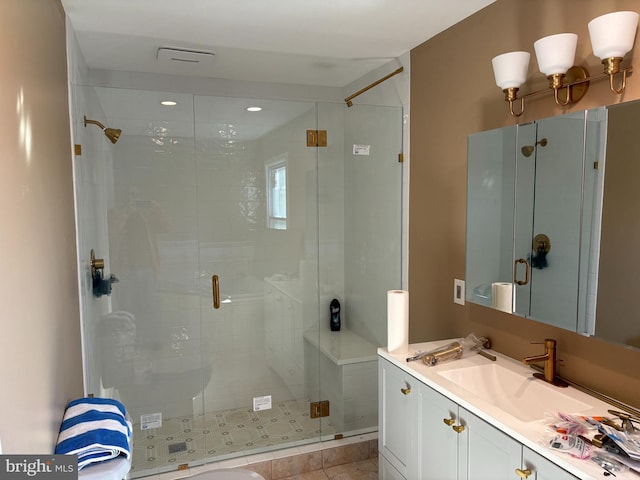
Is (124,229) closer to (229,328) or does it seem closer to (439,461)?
(229,328)

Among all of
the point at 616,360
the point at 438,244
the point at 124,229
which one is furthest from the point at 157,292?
the point at 616,360

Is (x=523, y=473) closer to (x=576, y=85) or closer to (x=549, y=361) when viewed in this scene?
(x=549, y=361)

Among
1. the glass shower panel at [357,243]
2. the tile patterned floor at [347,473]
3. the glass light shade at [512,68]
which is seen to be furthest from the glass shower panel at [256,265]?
the glass light shade at [512,68]

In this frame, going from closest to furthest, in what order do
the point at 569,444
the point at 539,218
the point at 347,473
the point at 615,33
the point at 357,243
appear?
the point at 569,444 → the point at 615,33 → the point at 539,218 → the point at 347,473 → the point at 357,243

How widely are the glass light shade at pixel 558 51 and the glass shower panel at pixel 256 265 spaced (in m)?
1.56

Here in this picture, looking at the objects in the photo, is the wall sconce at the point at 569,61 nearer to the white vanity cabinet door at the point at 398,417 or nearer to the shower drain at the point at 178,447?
the white vanity cabinet door at the point at 398,417

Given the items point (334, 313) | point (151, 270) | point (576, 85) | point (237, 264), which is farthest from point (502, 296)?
point (151, 270)

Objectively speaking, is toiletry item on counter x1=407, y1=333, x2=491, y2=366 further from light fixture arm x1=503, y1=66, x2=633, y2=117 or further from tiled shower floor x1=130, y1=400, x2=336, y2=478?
tiled shower floor x1=130, y1=400, x2=336, y2=478

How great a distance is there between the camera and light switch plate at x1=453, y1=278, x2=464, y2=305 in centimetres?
243

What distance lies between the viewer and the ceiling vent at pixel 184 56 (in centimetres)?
280

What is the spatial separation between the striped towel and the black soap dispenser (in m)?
1.69

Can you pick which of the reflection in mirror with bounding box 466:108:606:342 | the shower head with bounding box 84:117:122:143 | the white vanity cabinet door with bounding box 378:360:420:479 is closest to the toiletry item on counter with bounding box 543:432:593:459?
the reflection in mirror with bounding box 466:108:606:342

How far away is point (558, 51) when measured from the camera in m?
1.67

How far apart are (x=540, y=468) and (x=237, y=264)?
7.08 ft
